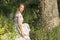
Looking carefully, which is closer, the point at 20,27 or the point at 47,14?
the point at 20,27

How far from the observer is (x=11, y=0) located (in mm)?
16219

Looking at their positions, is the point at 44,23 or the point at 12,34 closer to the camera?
the point at 12,34

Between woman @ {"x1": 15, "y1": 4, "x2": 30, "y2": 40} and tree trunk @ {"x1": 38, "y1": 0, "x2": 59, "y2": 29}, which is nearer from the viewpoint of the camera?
woman @ {"x1": 15, "y1": 4, "x2": 30, "y2": 40}

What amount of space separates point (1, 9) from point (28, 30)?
539 cm

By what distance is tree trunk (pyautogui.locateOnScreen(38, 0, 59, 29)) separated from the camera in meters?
10.1

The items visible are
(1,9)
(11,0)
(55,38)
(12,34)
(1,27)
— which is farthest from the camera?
(11,0)

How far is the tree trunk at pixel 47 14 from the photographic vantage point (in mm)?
10055

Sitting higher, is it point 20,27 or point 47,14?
point 47,14

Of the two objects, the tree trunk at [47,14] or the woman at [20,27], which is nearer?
the woman at [20,27]

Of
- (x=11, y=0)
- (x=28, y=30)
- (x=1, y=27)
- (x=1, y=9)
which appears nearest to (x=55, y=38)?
(x=28, y=30)

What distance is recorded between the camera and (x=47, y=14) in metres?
10.1

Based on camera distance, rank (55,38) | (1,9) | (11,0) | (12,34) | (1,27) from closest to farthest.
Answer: (12,34) → (55,38) → (1,27) → (1,9) → (11,0)

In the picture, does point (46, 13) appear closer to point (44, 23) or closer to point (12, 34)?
point (44, 23)

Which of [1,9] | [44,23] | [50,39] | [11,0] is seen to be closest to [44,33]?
[50,39]
